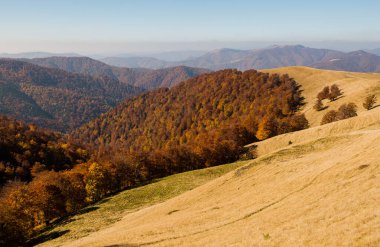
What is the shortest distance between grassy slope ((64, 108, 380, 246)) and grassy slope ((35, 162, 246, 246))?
32.6 ft

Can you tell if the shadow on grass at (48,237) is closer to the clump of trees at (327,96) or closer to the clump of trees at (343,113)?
the clump of trees at (343,113)

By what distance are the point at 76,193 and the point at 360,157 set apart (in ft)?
227

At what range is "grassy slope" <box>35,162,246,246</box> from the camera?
5127cm

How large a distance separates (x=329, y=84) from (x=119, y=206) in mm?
126852

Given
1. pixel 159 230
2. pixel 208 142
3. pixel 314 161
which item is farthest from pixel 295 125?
pixel 159 230

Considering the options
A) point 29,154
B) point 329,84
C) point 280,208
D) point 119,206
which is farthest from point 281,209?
point 29,154

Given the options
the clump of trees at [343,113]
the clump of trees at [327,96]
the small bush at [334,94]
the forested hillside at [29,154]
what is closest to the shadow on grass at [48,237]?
the clump of trees at [343,113]

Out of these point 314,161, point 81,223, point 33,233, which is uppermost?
point 314,161

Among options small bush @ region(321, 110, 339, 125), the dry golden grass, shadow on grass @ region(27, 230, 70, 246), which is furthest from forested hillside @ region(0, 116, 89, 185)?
small bush @ region(321, 110, 339, 125)

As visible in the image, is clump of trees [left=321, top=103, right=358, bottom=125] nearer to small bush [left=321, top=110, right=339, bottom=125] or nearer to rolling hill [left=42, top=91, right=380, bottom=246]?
small bush [left=321, top=110, right=339, bottom=125]

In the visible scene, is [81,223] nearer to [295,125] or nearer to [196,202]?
[196,202]

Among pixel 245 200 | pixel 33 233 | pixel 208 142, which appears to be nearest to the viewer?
pixel 245 200

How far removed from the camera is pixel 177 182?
2921 inches

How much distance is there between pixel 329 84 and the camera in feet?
497
